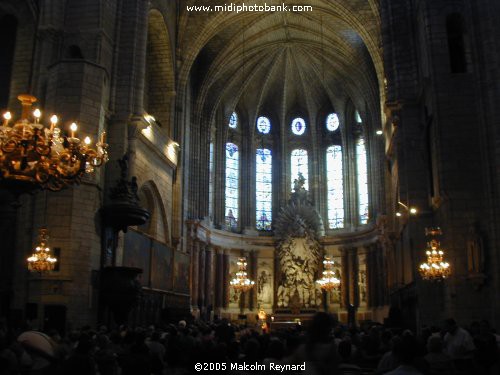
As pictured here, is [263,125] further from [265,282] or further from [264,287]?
[264,287]

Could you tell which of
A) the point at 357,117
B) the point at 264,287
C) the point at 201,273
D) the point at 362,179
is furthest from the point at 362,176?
the point at 201,273

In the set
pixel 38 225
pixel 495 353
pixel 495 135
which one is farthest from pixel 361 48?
pixel 495 353

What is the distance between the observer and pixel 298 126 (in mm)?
36969

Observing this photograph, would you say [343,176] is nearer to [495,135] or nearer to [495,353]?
[495,135]

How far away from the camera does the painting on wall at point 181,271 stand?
23141mm

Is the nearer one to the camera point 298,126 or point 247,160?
point 247,160

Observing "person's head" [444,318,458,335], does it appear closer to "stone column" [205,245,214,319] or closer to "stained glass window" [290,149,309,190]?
"stone column" [205,245,214,319]

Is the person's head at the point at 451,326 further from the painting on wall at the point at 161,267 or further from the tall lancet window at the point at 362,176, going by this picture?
the tall lancet window at the point at 362,176

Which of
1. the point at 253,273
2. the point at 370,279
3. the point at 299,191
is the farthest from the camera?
the point at 299,191

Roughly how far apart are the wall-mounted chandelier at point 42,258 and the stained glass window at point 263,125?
23.2 meters

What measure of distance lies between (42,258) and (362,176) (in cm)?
2332

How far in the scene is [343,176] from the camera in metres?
34.9

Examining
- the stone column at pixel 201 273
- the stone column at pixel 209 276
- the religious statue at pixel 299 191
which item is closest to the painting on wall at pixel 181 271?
the stone column at pixel 201 273

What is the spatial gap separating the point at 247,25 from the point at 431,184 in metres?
16.5
